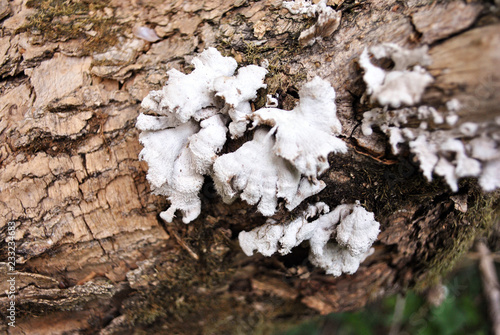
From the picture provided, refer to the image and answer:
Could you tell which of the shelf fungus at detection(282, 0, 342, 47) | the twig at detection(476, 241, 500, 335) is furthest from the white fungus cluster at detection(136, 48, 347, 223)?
the twig at detection(476, 241, 500, 335)

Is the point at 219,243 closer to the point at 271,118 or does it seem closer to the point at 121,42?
the point at 271,118

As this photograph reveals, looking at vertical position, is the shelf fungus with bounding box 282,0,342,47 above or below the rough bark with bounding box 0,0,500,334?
above

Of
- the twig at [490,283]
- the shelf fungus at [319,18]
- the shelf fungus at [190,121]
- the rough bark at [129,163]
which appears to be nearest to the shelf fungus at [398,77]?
the rough bark at [129,163]

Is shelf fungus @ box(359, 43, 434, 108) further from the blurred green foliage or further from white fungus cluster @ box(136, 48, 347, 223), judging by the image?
the blurred green foliage

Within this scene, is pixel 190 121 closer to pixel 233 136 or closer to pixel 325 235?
pixel 233 136

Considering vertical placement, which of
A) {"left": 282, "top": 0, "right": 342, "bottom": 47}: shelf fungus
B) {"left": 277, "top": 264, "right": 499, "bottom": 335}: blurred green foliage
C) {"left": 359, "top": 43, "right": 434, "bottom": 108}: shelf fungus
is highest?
{"left": 282, "top": 0, "right": 342, "bottom": 47}: shelf fungus

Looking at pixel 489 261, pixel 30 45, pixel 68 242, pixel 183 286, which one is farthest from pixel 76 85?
pixel 489 261

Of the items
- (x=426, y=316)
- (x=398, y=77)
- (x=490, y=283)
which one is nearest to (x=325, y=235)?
(x=398, y=77)
